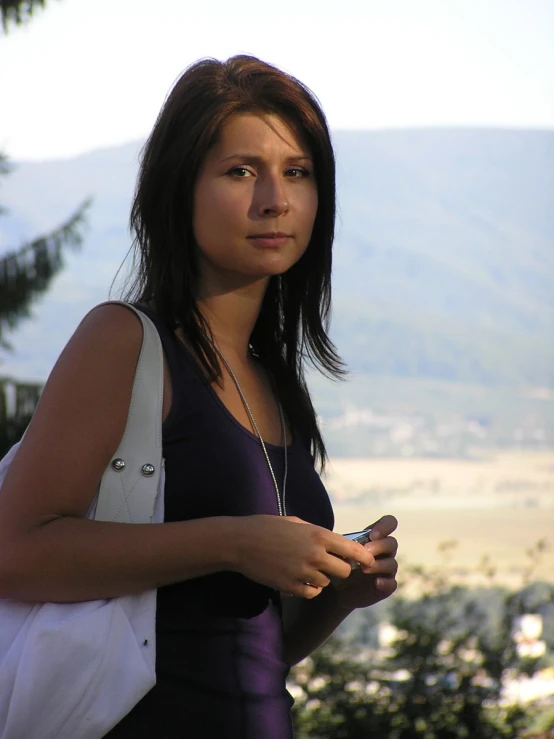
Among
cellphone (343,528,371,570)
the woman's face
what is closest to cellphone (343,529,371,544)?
cellphone (343,528,371,570)

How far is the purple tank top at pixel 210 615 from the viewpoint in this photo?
119 cm

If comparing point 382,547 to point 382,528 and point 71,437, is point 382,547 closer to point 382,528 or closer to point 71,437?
point 382,528

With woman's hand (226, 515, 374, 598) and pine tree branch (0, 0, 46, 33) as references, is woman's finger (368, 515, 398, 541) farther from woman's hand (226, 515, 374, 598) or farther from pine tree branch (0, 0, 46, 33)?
pine tree branch (0, 0, 46, 33)

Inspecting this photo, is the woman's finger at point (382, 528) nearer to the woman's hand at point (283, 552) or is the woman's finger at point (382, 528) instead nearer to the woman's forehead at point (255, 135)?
the woman's hand at point (283, 552)

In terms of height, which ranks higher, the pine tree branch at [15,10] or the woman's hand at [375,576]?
the pine tree branch at [15,10]

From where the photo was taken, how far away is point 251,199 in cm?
133

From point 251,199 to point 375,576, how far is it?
0.52m

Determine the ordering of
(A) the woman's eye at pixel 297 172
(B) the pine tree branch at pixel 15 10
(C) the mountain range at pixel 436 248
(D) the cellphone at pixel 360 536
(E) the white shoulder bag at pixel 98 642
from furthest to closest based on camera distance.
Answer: (C) the mountain range at pixel 436 248, (B) the pine tree branch at pixel 15 10, (A) the woman's eye at pixel 297 172, (D) the cellphone at pixel 360 536, (E) the white shoulder bag at pixel 98 642

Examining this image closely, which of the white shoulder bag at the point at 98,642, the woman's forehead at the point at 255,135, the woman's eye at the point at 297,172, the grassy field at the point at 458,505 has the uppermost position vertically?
the woman's forehead at the point at 255,135

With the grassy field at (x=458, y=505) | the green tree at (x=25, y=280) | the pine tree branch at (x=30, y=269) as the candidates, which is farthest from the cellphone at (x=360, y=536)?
the grassy field at (x=458, y=505)

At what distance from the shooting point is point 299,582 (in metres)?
1.15

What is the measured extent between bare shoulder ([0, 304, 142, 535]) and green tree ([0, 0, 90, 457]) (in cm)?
232

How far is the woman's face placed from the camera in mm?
1338

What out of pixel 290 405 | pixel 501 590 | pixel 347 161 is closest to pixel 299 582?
pixel 290 405
